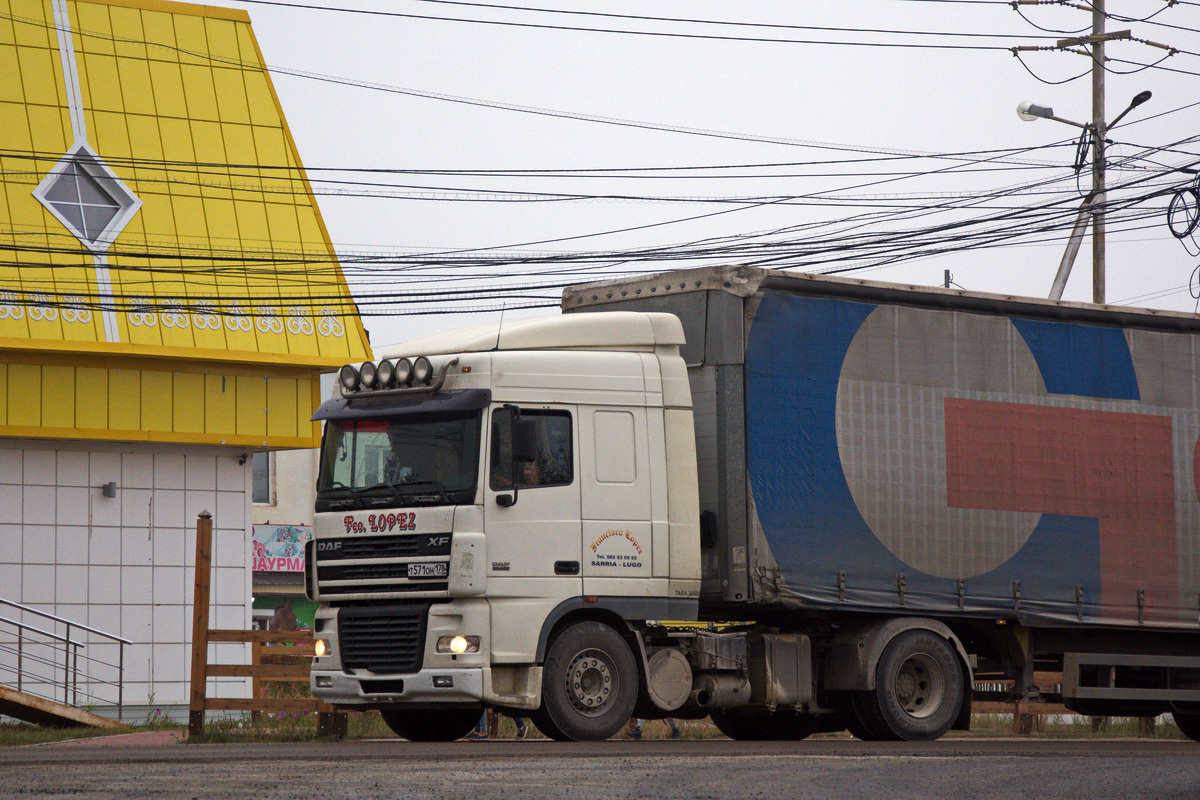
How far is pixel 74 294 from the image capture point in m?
20.8

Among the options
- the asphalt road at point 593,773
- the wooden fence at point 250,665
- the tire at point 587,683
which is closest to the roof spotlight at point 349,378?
the wooden fence at point 250,665

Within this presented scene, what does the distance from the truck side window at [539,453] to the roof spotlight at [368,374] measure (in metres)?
1.26

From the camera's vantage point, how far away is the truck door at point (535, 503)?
1332 cm

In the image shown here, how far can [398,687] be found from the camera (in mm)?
13312

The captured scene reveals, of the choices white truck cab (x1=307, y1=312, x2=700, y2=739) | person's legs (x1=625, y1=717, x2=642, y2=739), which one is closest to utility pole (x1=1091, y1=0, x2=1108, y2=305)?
person's legs (x1=625, y1=717, x2=642, y2=739)

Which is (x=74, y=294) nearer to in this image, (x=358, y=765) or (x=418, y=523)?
(x=418, y=523)

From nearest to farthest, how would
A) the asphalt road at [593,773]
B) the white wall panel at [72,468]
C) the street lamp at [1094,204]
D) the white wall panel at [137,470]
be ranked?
the asphalt road at [593,773], the white wall panel at [72,468], the white wall panel at [137,470], the street lamp at [1094,204]

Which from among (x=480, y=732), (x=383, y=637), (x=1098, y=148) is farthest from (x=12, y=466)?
(x=1098, y=148)

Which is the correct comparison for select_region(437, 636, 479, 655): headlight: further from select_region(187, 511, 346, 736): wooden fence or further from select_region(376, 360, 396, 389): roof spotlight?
select_region(187, 511, 346, 736): wooden fence

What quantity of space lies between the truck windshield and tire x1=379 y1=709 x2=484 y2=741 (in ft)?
7.87

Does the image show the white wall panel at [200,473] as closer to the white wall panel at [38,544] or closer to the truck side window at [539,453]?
the white wall panel at [38,544]

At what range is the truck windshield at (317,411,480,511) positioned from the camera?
43.9ft

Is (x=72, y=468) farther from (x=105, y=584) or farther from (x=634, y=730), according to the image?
(x=634, y=730)

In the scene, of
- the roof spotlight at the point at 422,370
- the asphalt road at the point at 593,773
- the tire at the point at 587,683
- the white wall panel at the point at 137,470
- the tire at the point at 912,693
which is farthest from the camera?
the white wall panel at the point at 137,470
